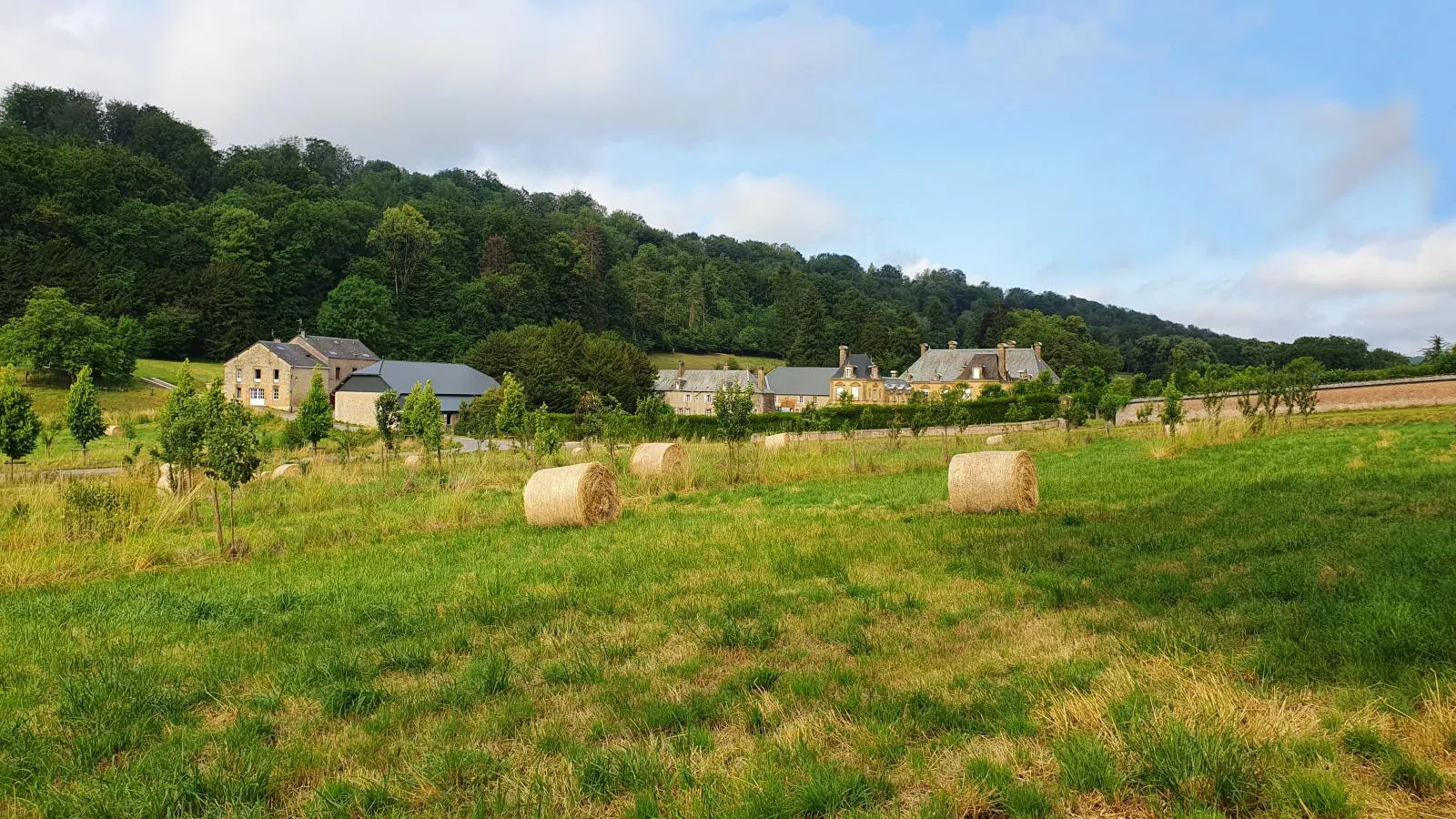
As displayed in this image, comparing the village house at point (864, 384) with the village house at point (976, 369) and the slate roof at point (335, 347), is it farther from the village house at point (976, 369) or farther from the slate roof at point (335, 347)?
the slate roof at point (335, 347)

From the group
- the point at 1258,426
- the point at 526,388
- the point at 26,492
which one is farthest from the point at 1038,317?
the point at 26,492

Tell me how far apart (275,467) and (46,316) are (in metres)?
51.1

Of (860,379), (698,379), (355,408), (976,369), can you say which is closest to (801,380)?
(860,379)

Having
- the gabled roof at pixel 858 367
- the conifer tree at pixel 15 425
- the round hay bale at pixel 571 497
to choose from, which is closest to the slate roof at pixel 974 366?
the gabled roof at pixel 858 367

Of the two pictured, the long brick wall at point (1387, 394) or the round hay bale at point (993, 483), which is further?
the long brick wall at point (1387, 394)

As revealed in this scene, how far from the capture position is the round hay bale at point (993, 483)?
12805 millimetres

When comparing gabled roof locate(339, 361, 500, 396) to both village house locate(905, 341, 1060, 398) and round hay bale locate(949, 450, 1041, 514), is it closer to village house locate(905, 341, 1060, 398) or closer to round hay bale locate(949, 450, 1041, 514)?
village house locate(905, 341, 1060, 398)

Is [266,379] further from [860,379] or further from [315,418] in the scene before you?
[860,379]

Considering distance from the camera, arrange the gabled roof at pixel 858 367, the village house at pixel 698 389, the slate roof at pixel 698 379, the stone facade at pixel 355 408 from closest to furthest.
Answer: the stone facade at pixel 355 408
the gabled roof at pixel 858 367
the slate roof at pixel 698 379
the village house at pixel 698 389

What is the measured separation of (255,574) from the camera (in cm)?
1015

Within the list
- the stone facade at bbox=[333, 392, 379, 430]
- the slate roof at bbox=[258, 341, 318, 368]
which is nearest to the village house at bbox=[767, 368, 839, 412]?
the stone facade at bbox=[333, 392, 379, 430]

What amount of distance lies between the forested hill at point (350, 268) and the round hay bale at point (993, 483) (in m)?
85.6

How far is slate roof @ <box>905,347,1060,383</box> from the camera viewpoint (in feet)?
272

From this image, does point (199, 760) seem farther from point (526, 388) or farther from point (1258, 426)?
point (526, 388)
